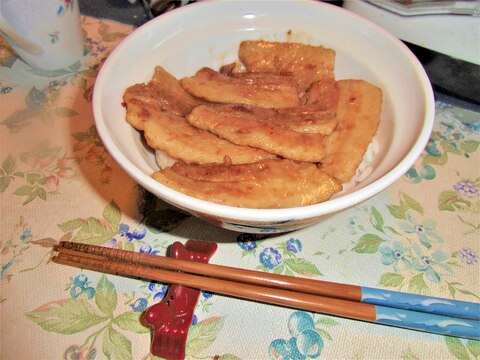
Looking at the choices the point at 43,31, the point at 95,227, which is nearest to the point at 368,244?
the point at 95,227

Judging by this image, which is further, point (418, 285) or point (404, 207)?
point (404, 207)

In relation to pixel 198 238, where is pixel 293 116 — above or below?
above

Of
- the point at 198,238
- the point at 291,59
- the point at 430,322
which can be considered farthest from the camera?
the point at 291,59

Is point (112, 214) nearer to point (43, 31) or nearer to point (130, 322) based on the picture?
point (130, 322)

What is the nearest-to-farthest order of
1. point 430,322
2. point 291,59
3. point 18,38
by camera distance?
point 430,322
point 291,59
point 18,38

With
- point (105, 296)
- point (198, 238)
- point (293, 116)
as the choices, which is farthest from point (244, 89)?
point (105, 296)

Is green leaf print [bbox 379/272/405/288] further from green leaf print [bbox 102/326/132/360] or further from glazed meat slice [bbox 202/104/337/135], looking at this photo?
green leaf print [bbox 102/326/132/360]

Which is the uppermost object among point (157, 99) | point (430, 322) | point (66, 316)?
point (157, 99)
